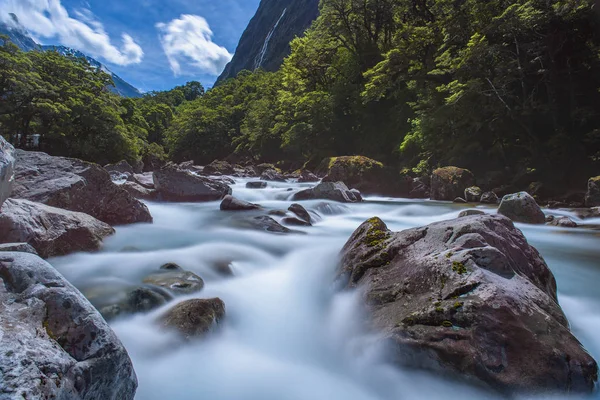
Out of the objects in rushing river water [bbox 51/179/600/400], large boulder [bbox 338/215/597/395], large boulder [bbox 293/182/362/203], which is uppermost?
large boulder [bbox 293/182/362/203]

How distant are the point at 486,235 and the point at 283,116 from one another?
3405cm

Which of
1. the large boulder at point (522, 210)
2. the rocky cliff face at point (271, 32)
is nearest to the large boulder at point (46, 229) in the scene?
the large boulder at point (522, 210)

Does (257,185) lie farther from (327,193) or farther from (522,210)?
(522,210)

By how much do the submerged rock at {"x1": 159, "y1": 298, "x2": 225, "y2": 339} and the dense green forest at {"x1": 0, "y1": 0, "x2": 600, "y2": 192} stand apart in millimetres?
15536

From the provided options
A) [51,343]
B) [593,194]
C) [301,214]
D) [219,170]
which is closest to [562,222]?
[593,194]

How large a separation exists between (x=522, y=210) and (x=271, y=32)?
371 feet

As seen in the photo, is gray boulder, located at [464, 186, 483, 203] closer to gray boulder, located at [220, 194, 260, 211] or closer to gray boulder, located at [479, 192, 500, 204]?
gray boulder, located at [479, 192, 500, 204]

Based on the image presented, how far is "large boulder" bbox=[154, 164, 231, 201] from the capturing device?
12.3 m

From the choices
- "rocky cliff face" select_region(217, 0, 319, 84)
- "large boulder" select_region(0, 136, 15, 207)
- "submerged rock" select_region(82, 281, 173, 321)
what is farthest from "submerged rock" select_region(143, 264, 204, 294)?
"rocky cliff face" select_region(217, 0, 319, 84)

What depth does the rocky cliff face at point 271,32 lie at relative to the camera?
90.9m

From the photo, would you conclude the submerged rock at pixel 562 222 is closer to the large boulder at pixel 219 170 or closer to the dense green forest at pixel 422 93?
the dense green forest at pixel 422 93

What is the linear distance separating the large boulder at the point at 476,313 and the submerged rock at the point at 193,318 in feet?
5.56

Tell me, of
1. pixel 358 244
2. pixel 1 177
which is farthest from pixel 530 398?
pixel 1 177

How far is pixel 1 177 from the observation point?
3.93 metres
